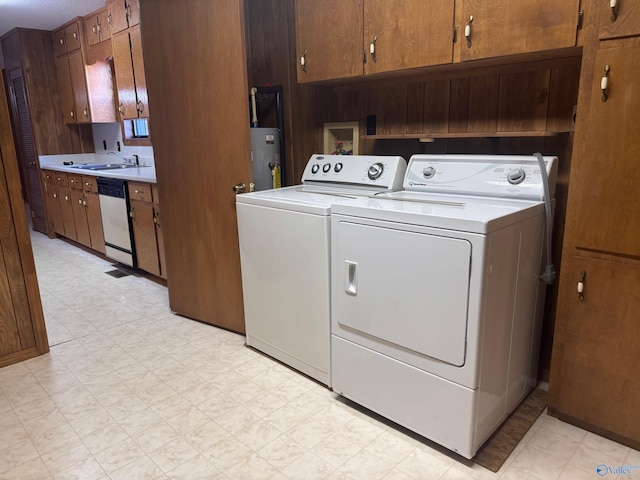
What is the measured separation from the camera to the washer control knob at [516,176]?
5.73 ft

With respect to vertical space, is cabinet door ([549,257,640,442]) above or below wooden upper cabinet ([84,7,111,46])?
below

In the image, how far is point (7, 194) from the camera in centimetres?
229

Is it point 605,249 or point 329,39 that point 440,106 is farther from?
point 605,249

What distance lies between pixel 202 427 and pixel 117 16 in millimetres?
3767

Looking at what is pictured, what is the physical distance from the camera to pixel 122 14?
12.6 feet

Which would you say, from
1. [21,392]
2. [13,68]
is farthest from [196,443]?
[13,68]

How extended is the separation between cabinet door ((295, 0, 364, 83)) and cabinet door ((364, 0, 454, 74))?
0.06 metres

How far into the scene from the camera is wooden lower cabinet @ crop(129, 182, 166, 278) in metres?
3.30

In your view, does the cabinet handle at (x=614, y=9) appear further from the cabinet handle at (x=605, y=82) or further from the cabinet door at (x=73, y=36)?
the cabinet door at (x=73, y=36)

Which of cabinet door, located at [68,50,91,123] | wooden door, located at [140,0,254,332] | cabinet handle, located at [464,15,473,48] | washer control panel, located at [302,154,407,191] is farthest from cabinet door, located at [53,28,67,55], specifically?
cabinet handle, located at [464,15,473,48]

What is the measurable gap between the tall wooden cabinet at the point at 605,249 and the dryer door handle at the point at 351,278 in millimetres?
804

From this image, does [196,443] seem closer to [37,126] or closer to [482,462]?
[482,462]

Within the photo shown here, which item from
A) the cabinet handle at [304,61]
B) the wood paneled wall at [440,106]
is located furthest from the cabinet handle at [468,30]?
the cabinet handle at [304,61]

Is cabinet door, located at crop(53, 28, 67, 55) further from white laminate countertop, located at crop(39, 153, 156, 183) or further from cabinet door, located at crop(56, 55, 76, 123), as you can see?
white laminate countertop, located at crop(39, 153, 156, 183)
